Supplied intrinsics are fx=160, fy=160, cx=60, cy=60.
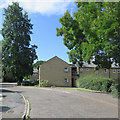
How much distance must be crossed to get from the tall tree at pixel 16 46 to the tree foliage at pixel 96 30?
2293 centimetres

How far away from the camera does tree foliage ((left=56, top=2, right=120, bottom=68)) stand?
1138 centimetres

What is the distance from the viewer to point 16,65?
37906mm

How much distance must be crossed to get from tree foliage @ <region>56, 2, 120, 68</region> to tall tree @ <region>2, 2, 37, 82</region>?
75.2ft

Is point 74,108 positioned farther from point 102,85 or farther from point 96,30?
point 102,85

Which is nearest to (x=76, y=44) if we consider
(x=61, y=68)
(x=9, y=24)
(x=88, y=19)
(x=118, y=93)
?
(x=88, y=19)

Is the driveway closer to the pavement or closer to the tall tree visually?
the pavement

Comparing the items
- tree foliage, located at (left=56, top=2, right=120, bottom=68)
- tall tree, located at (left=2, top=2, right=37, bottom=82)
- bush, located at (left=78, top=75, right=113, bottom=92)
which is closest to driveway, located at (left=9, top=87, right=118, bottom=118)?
tree foliage, located at (left=56, top=2, right=120, bottom=68)

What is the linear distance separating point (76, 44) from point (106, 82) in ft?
21.6

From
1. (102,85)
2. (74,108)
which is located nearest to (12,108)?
(74,108)

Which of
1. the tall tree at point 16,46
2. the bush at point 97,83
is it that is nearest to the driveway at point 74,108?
the bush at point 97,83

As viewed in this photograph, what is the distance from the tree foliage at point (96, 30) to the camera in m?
11.4

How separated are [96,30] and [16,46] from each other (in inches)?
1193

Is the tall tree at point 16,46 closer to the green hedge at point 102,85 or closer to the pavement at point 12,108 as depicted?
the green hedge at point 102,85

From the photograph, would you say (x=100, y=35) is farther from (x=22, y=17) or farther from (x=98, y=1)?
(x=22, y=17)
